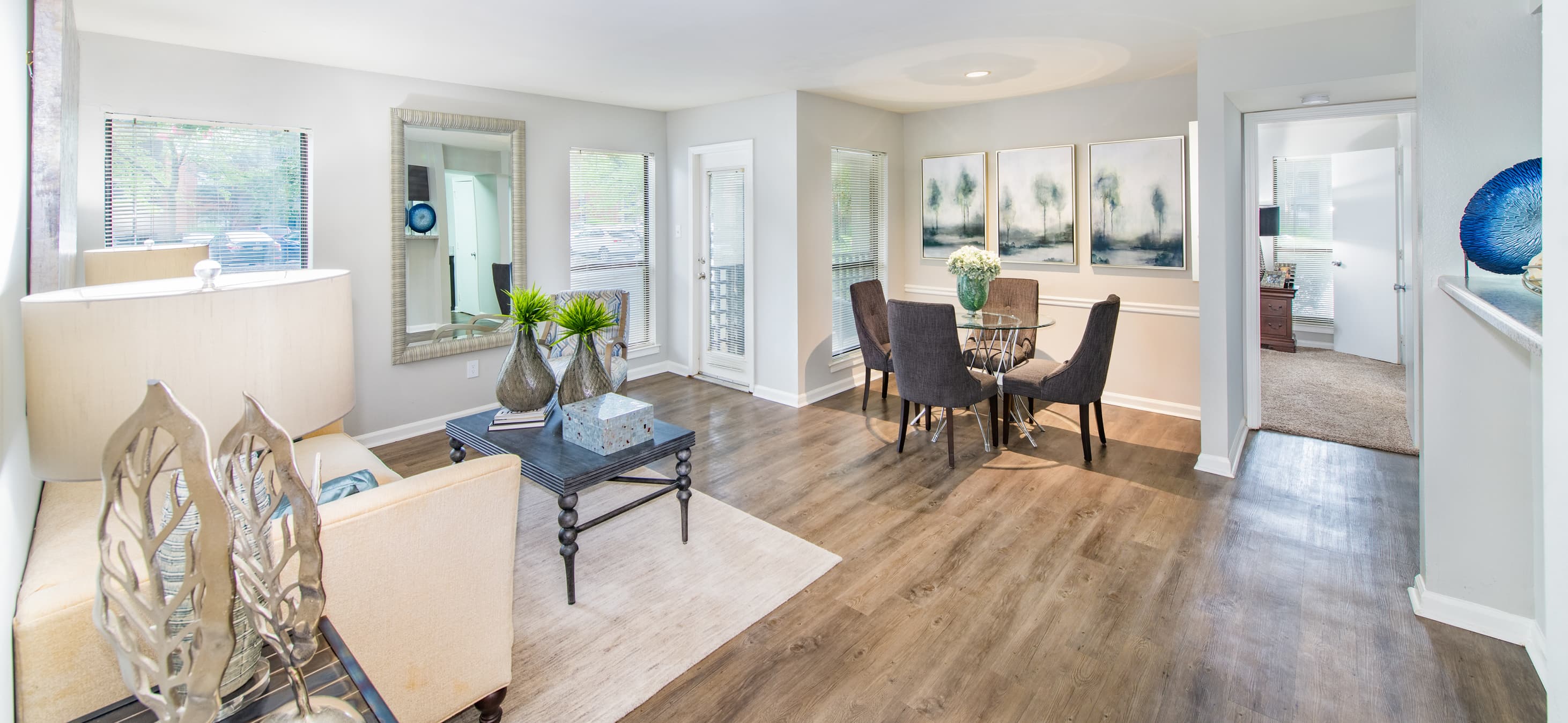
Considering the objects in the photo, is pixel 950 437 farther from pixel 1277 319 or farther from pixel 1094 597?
pixel 1277 319

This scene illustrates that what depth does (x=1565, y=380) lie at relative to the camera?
751mm

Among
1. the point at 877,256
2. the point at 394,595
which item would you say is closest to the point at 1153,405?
the point at 877,256

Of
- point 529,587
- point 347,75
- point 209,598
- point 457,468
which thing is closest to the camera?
point 209,598

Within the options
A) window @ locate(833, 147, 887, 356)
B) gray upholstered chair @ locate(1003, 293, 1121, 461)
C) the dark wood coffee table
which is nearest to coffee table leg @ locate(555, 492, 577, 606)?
the dark wood coffee table

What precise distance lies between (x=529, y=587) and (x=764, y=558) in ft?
3.03

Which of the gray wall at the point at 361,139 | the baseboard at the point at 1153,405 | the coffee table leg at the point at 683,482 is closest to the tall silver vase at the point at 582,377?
the coffee table leg at the point at 683,482

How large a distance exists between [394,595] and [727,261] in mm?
4569

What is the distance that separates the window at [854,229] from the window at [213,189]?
363cm

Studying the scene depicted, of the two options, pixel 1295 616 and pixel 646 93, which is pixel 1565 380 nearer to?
pixel 1295 616

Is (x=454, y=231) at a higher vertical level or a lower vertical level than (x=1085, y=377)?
higher

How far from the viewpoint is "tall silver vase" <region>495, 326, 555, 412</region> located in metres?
2.93

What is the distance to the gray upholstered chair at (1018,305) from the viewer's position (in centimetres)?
488

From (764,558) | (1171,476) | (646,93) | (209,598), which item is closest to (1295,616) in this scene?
(1171,476)

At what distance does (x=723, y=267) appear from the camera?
599 centimetres
